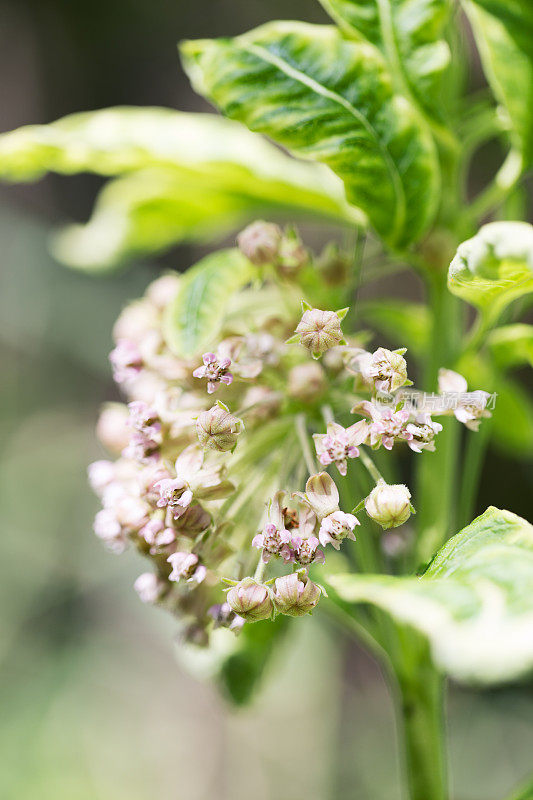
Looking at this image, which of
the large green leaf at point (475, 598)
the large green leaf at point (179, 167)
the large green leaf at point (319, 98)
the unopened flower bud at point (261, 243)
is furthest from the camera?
the large green leaf at point (179, 167)

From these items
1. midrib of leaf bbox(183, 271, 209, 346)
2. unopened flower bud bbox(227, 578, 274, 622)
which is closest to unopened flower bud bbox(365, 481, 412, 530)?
unopened flower bud bbox(227, 578, 274, 622)

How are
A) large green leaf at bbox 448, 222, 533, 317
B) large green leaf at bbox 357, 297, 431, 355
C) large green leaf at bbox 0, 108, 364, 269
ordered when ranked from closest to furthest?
large green leaf at bbox 448, 222, 533, 317 → large green leaf at bbox 0, 108, 364, 269 → large green leaf at bbox 357, 297, 431, 355

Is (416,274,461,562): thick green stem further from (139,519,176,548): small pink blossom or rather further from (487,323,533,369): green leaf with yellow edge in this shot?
(139,519,176,548): small pink blossom

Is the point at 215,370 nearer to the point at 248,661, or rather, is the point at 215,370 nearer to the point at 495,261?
the point at 495,261

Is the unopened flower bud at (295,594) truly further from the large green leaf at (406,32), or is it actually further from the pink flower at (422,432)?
the large green leaf at (406,32)

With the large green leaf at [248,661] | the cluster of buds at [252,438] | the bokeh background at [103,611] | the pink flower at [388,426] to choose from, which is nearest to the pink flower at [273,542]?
the cluster of buds at [252,438]

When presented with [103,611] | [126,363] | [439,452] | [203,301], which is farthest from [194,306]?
[103,611]

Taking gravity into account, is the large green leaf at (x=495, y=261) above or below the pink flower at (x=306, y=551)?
above

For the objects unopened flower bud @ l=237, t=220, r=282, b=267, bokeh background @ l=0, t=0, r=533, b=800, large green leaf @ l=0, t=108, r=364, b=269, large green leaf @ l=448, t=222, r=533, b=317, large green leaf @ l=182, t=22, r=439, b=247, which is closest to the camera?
large green leaf @ l=448, t=222, r=533, b=317
